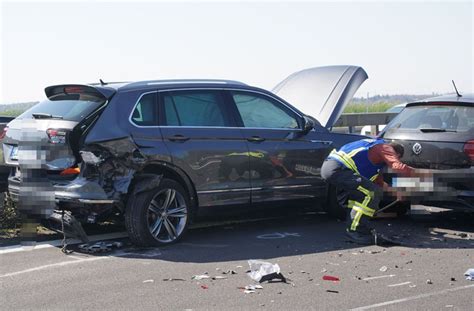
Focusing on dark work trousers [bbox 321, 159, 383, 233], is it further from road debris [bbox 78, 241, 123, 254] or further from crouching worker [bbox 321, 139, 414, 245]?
road debris [bbox 78, 241, 123, 254]

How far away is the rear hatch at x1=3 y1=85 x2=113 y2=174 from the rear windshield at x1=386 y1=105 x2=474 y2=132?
3.80 meters

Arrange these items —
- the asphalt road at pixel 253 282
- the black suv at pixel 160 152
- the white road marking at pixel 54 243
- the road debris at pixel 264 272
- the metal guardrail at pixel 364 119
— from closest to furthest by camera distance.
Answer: the asphalt road at pixel 253 282 → the road debris at pixel 264 272 → the black suv at pixel 160 152 → the white road marking at pixel 54 243 → the metal guardrail at pixel 364 119

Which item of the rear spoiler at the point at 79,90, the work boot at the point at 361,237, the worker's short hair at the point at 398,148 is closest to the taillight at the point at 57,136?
the rear spoiler at the point at 79,90

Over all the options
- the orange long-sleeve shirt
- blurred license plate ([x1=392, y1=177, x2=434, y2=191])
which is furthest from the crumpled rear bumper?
blurred license plate ([x1=392, y1=177, x2=434, y2=191])

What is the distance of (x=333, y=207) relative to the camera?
30.5ft

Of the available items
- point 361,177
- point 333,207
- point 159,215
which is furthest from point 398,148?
point 159,215

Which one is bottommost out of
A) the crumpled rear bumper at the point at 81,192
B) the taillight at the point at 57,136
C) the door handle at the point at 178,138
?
the crumpled rear bumper at the point at 81,192

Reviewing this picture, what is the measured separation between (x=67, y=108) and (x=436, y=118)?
4.44 meters

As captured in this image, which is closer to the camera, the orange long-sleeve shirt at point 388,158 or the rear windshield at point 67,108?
the rear windshield at point 67,108

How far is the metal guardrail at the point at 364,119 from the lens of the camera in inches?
663

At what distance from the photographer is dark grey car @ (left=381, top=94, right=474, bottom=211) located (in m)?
8.13

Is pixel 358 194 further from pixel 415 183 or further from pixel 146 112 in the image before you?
pixel 146 112

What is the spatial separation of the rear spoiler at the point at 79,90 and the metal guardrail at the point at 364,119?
9.61 meters

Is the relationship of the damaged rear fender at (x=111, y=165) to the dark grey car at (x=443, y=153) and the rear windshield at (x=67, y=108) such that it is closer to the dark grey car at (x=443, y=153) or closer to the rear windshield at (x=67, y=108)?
the rear windshield at (x=67, y=108)
